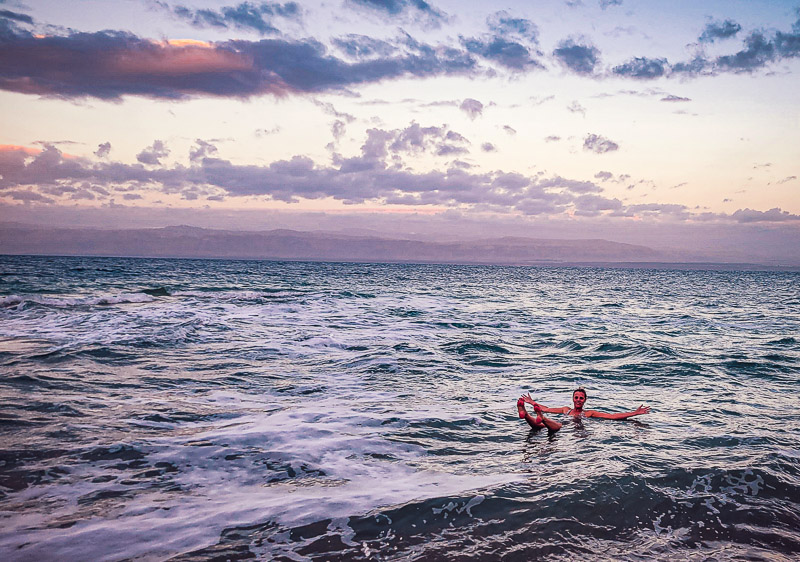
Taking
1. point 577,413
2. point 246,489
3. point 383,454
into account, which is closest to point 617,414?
point 577,413

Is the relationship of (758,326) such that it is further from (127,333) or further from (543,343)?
(127,333)

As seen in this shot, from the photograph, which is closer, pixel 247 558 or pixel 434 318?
pixel 247 558

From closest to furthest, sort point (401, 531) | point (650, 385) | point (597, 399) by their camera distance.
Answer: point (401, 531)
point (597, 399)
point (650, 385)

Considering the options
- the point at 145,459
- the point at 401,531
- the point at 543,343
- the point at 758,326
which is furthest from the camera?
the point at 758,326

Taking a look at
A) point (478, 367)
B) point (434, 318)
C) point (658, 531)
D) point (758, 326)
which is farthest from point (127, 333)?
point (758, 326)

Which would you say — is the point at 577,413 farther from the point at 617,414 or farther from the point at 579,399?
the point at 617,414

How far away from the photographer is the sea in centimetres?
516

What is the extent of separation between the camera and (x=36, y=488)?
607cm

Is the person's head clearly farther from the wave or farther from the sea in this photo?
the wave

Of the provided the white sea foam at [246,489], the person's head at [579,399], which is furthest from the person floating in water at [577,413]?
the white sea foam at [246,489]

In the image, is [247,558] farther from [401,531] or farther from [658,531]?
[658,531]

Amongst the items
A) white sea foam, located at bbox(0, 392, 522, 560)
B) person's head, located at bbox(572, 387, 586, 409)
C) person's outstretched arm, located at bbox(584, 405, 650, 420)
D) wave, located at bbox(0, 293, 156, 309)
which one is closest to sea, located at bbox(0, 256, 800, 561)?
white sea foam, located at bbox(0, 392, 522, 560)

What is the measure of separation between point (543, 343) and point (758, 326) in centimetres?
1432

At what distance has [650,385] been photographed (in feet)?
41.7
